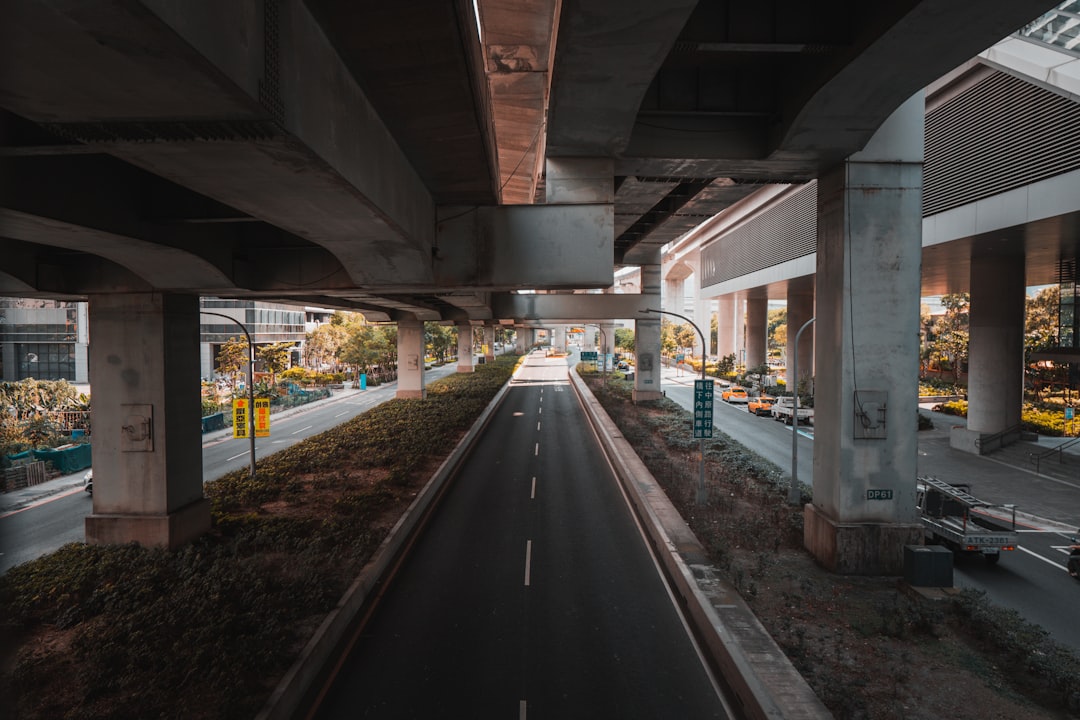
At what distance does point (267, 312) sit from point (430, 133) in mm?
66642

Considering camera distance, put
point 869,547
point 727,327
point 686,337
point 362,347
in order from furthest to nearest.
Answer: point 686,337, point 727,327, point 362,347, point 869,547

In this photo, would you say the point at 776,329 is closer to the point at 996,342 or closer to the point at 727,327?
the point at 727,327

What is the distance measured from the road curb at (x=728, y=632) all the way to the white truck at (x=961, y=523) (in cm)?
617

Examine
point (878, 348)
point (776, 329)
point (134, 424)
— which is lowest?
point (134, 424)

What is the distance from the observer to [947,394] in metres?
50.5

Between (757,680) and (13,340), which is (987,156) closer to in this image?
(757,680)

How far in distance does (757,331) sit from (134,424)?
5975 cm

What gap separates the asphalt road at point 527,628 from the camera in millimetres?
8320

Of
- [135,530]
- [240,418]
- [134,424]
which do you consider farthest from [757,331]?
[135,530]

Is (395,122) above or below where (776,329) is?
above

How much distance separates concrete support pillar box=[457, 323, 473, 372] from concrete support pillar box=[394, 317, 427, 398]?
2181 cm

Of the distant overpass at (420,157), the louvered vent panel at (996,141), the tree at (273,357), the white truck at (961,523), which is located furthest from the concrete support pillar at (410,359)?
the white truck at (961,523)

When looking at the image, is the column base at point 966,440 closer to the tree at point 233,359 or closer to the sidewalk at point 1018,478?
the sidewalk at point 1018,478

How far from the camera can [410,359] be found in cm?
4397
